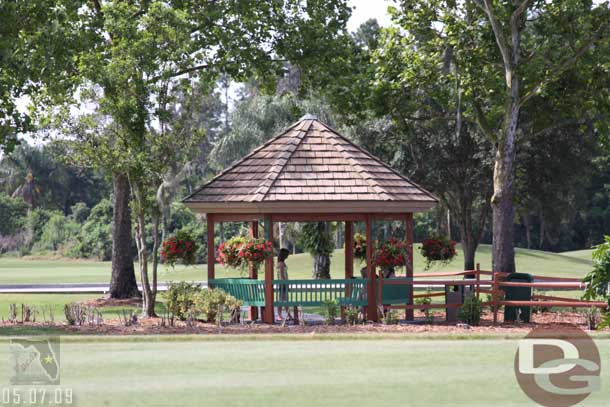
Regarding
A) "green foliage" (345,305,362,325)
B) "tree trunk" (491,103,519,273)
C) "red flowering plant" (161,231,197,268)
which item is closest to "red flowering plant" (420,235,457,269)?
"tree trunk" (491,103,519,273)

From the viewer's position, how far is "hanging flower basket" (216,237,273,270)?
22234mm

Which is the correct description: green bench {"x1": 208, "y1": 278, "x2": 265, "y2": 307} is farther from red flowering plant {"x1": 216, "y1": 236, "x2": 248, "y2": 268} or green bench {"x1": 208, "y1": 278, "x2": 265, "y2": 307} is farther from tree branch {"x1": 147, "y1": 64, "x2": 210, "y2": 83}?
tree branch {"x1": 147, "y1": 64, "x2": 210, "y2": 83}

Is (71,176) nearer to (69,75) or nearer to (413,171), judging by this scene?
(413,171)

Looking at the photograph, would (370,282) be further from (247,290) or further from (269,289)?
(247,290)

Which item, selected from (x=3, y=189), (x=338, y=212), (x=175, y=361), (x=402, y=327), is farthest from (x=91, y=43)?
(x=3, y=189)

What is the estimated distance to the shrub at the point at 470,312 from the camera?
22.7 metres

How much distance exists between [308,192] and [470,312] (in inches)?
182

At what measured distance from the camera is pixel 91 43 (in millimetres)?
25844

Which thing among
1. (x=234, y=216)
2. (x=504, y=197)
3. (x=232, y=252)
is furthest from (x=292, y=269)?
(x=232, y=252)

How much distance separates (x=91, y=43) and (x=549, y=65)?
12612mm

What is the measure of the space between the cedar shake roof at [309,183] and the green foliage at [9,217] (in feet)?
195

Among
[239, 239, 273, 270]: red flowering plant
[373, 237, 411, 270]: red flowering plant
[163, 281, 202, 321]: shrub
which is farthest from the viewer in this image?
[163, 281, 202, 321]: shrub

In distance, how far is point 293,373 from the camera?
13859 mm

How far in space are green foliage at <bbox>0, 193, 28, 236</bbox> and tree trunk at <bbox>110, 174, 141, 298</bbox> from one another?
50.5m
